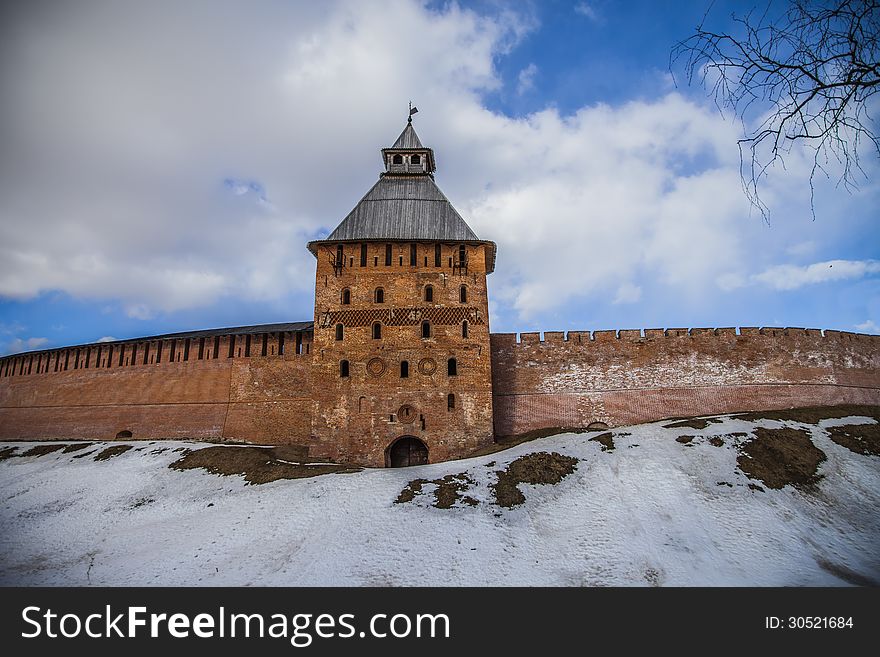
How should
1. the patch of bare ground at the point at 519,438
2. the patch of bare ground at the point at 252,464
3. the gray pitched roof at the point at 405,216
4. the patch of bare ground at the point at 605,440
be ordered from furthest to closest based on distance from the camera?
the gray pitched roof at the point at 405,216, the patch of bare ground at the point at 519,438, the patch of bare ground at the point at 252,464, the patch of bare ground at the point at 605,440

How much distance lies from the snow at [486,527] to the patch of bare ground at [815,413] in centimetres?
75

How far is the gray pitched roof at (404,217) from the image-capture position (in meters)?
24.5

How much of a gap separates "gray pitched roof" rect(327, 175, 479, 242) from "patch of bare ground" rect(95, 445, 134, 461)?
1326 cm

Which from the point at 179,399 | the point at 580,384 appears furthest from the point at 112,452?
the point at 580,384

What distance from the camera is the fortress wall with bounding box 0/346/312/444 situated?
25109mm

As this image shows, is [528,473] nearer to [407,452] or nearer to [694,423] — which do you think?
[407,452]

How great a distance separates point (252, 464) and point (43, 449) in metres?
13.3

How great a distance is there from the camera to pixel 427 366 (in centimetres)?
2231

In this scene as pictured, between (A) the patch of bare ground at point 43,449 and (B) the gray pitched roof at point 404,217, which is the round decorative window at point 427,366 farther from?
(A) the patch of bare ground at point 43,449

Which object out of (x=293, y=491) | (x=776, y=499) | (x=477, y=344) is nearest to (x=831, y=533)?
(x=776, y=499)

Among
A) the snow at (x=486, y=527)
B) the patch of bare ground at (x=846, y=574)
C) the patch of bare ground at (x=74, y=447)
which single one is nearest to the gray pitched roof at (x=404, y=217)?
the snow at (x=486, y=527)

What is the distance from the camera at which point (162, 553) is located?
45.3 ft
